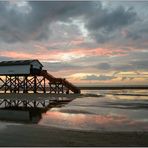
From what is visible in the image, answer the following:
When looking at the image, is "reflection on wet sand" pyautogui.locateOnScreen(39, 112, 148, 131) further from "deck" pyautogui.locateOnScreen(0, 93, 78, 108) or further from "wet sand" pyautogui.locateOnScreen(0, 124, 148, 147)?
"deck" pyautogui.locateOnScreen(0, 93, 78, 108)

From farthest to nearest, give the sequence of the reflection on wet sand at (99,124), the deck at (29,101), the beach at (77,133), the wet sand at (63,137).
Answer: the deck at (29,101) < the reflection on wet sand at (99,124) < the beach at (77,133) < the wet sand at (63,137)

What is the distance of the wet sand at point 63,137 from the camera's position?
48.1 feet

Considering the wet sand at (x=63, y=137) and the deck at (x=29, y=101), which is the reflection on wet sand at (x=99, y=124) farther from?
the deck at (x=29, y=101)

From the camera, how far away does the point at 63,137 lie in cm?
1633

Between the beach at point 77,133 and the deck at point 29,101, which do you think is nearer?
the beach at point 77,133

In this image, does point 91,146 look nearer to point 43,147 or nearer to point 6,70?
point 43,147

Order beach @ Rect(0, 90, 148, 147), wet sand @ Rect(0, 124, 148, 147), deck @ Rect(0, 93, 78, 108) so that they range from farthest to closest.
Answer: deck @ Rect(0, 93, 78, 108)
beach @ Rect(0, 90, 148, 147)
wet sand @ Rect(0, 124, 148, 147)

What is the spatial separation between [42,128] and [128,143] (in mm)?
6363

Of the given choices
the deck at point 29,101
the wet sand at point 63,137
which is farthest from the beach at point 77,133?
the deck at point 29,101

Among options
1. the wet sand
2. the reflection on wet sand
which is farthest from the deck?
the wet sand

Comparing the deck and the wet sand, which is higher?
the deck

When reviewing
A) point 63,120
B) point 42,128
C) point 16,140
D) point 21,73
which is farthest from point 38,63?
point 16,140

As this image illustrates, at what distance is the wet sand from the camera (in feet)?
48.1

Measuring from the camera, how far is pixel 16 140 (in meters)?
15.3
